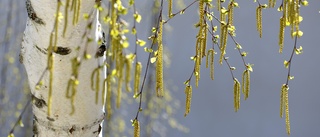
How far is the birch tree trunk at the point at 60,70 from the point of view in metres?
0.89

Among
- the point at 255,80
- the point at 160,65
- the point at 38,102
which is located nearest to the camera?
the point at 160,65

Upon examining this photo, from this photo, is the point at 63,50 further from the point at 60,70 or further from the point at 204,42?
the point at 204,42

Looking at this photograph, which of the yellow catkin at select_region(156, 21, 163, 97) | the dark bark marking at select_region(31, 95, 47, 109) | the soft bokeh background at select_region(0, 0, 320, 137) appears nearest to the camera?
the yellow catkin at select_region(156, 21, 163, 97)

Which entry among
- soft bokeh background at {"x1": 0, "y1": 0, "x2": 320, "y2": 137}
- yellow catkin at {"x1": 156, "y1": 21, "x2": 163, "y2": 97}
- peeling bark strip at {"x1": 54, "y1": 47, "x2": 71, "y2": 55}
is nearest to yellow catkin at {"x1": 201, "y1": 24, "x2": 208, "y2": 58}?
yellow catkin at {"x1": 156, "y1": 21, "x2": 163, "y2": 97}

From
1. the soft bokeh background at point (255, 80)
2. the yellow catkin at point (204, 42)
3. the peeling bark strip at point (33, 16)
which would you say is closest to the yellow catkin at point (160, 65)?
the yellow catkin at point (204, 42)

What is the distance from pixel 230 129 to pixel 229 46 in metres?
0.39

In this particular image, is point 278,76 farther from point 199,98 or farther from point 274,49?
point 199,98

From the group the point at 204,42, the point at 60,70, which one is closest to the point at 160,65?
the point at 204,42

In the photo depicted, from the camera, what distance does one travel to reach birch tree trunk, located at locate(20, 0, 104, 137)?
35.0 inches

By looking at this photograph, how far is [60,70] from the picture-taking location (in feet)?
3.01

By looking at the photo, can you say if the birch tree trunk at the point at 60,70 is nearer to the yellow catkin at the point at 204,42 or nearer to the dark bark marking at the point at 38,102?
the dark bark marking at the point at 38,102

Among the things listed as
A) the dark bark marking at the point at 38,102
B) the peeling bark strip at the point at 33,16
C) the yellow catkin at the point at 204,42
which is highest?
the peeling bark strip at the point at 33,16

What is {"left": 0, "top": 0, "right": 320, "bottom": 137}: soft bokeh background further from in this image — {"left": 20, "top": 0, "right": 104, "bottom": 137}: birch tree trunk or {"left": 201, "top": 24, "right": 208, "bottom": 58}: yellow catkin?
{"left": 201, "top": 24, "right": 208, "bottom": 58}: yellow catkin

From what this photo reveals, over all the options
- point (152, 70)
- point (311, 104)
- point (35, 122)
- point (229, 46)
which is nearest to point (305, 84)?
point (311, 104)
